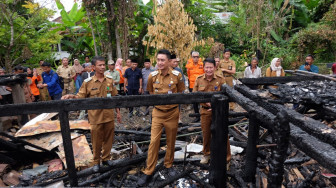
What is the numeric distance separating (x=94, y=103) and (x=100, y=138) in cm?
151

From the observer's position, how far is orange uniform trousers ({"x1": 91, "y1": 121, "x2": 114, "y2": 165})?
3594mm

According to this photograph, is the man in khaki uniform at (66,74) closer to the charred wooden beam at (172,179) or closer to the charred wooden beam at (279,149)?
the charred wooden beam at (172,179)

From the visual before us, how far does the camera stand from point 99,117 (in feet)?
11.6

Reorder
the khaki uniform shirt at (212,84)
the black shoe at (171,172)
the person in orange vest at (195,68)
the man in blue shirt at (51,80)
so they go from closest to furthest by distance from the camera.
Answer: the black shoe at (171,172) → the khaki uniform shirt at (212,84) → the person in orange vest at (195,68) → the man in blue shirt at (51,80)

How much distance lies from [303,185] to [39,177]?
4.08 meters

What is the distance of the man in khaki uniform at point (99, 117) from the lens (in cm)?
356

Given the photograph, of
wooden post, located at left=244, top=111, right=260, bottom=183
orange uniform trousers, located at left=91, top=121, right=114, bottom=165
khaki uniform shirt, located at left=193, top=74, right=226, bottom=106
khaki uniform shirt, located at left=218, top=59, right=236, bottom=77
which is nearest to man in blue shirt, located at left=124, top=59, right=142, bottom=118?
khaki uniform shirt, located at left=218, top=59, right=236, bottom=77

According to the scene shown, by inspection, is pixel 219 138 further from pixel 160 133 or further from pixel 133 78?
pixel 133 78

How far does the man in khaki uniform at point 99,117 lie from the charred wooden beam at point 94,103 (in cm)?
122

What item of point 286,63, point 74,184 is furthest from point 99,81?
point 286,63

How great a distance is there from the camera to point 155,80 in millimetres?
3721

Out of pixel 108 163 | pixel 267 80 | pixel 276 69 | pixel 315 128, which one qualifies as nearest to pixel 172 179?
pixel 108 163

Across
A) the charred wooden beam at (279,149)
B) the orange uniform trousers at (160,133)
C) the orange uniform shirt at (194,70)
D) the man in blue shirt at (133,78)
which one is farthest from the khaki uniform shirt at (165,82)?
the man in blue shirt at (133,78)

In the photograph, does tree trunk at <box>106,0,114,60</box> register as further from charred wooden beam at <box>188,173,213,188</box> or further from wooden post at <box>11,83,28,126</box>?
charred wooden beam at <box>188,173,213,188</box>
